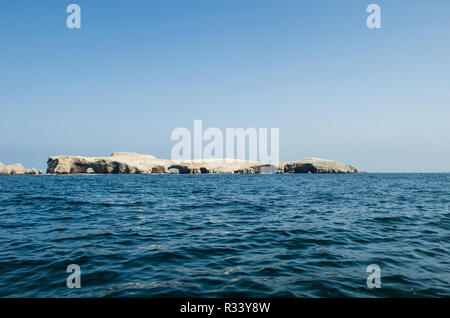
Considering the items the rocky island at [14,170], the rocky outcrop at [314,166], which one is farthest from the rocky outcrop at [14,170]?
the rocky outcrop at [314,166]

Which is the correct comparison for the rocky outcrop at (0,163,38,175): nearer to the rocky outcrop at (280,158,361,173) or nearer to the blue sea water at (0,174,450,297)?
the rocky outcrop at (280,158,361,173)

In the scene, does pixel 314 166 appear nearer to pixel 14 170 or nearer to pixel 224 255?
pixel 224 255

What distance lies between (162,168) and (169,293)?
509 feet

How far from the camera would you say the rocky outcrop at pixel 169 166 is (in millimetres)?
142875

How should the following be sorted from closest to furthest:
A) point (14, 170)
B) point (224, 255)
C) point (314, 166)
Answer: point (224, 255), point (14, 170), point (314, 166)

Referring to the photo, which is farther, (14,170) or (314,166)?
(314,166)

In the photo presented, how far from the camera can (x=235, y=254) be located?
8.60 meters

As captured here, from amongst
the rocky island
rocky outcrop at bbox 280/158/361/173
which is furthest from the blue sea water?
the rocky island

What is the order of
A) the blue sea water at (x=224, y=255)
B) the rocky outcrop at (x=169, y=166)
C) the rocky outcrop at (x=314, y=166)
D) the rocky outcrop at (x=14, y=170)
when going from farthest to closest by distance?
the rocky outcrop at (x=314, y=166)
the rocky outcrop at (x=169, y=166)
the rocky outcrop at (x=14, y=170)
the blue sea water at (x=224, y=255)

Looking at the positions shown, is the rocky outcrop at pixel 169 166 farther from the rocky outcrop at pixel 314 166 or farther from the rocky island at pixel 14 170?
the rocky island at pixel 14 170

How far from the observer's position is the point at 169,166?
158375 millimetres

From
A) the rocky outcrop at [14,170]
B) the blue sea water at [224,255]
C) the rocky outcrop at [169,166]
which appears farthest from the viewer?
the rocky outcrop at [169,166]

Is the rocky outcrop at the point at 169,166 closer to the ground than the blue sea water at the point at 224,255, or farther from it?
closer to the ground

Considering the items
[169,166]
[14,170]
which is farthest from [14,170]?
[169,166]
